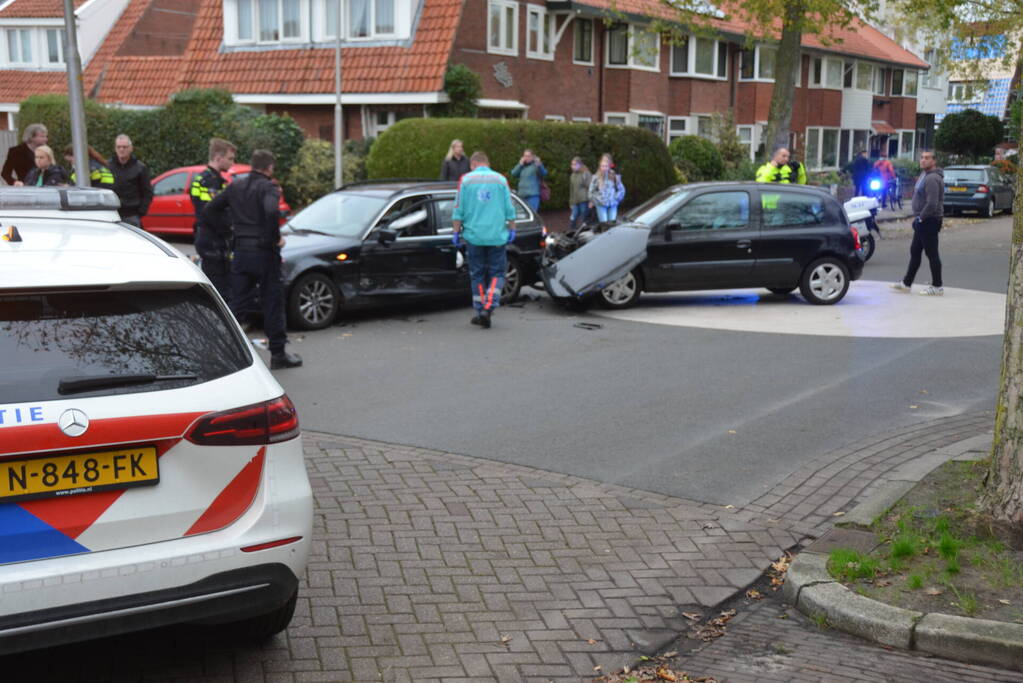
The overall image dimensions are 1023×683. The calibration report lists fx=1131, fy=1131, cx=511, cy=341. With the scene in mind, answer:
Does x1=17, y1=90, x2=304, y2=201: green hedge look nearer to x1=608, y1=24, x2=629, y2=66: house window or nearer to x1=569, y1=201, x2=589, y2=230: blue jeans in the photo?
x1=569, y1=201, x2=589, y2=230: blue jeans

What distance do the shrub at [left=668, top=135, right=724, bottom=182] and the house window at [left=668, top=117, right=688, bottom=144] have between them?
8849 millimetres

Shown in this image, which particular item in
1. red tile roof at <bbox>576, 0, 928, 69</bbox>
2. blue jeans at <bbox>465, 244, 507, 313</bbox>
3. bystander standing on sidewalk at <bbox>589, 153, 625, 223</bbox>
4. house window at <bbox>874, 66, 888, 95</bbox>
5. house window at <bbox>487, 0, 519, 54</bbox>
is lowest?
blue jeans at <bbox>465, 244, 507, 313</bbox>

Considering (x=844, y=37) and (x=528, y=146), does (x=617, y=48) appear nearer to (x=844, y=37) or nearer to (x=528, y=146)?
(x=528, y=146)

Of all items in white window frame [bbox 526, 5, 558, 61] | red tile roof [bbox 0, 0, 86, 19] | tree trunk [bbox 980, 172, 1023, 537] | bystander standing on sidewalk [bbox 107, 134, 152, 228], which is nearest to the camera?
tree trunk [bbox 980, 172, 1023, 537]

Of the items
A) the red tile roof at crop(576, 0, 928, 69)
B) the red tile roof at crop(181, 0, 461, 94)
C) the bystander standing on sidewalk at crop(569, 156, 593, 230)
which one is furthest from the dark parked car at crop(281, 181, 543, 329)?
the red tile roof at crop(576, 0, 928, 69)

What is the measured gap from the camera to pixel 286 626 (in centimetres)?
448

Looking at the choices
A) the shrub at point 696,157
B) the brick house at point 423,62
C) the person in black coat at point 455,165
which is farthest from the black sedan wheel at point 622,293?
the shrub at point 696,157

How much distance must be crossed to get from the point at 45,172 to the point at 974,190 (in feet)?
90.3

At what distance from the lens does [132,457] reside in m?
3.64

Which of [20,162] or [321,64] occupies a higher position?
[321,64]

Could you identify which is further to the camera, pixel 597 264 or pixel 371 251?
pixel 597 264

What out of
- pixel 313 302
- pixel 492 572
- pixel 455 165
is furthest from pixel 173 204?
pixel 492 572

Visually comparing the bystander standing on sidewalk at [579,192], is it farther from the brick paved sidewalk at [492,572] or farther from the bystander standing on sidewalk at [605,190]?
the brick paved sidewalk at [492,572]

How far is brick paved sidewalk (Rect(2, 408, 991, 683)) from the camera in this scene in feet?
14.5
